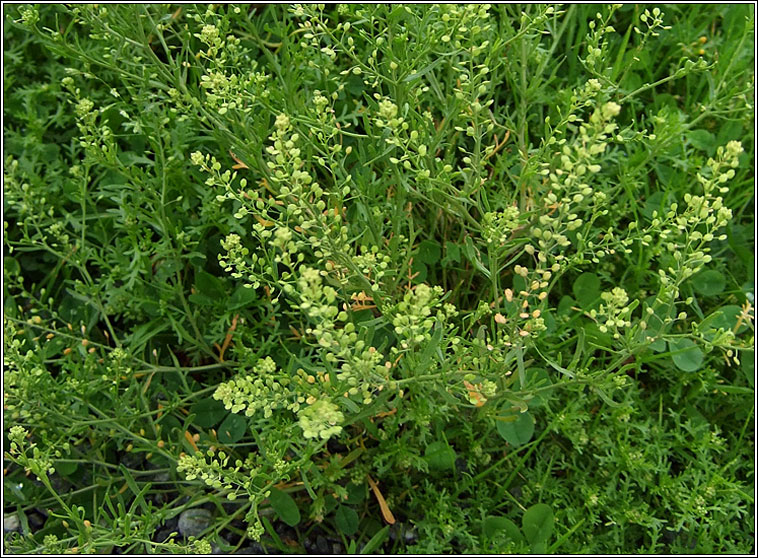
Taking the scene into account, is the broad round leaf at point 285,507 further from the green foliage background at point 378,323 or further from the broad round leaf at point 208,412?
the broad round leaf at point 208,412

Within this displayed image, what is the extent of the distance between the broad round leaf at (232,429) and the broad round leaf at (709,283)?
1458mm

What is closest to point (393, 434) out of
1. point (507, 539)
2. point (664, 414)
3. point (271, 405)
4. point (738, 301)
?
point (507, 539)

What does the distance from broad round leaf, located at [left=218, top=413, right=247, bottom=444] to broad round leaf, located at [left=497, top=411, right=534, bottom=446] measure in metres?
0.74

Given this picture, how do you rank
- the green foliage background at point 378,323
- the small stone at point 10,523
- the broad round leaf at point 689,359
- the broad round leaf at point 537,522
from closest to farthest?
the green foliage background at point 378,323 < the broad round leaf at point 537,522 < the broad round leaf at point 689,359 < the small stone at point 10,523

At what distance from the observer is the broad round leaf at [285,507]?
6.91 ft

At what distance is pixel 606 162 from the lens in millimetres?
2543

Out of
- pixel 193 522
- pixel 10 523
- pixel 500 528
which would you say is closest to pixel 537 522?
pixel 500 528

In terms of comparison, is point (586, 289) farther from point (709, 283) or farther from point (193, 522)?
point (193, 522)

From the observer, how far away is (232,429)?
223 cm

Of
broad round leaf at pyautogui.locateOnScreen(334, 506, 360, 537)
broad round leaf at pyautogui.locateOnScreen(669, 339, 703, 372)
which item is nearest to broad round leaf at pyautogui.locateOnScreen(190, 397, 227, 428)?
broad round leaf at pyautogui.locateOnScreen(334, 506, 360, 537)

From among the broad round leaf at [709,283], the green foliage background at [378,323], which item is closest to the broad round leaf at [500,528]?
the green foliage background at [378,323]

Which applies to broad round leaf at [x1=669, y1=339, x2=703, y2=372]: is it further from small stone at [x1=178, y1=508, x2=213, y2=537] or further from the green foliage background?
small stone at [x1=178, y1=508, x2=213, y2=537]

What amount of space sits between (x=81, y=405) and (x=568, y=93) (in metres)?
1.69

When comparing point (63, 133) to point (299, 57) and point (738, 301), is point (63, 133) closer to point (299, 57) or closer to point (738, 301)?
point (299, 57)
